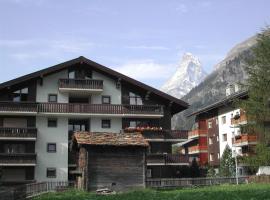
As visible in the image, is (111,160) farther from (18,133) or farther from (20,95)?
(20,95)

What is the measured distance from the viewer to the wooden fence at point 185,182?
4323cm

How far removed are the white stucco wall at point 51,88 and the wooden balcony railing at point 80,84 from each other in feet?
5.12

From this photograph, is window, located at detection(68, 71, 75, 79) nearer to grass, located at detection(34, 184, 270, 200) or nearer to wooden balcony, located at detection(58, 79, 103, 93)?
wooden balcony, located at detection(58, 79, 103, 93)

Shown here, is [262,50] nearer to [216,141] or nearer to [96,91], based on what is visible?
[96,91]

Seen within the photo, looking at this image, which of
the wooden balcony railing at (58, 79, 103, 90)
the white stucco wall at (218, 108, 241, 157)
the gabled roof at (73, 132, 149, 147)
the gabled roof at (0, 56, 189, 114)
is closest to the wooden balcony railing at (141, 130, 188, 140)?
the gabled roof at (0, 56, 189, 114)

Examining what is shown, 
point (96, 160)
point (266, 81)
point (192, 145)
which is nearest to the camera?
point (96, 160)

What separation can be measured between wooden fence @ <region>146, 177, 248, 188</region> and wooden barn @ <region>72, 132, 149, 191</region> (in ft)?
11.6

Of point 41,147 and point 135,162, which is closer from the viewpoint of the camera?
point 135,162

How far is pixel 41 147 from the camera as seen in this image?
49750 millimetres

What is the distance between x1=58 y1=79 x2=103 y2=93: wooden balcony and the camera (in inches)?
Result: 1972

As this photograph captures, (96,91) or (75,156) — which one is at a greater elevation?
(96,91)

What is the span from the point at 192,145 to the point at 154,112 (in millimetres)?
30910

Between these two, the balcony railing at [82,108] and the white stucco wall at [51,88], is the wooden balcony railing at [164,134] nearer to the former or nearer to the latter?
the balcony railing at [82,108]

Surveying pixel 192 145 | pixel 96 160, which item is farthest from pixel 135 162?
pixel 192 145
